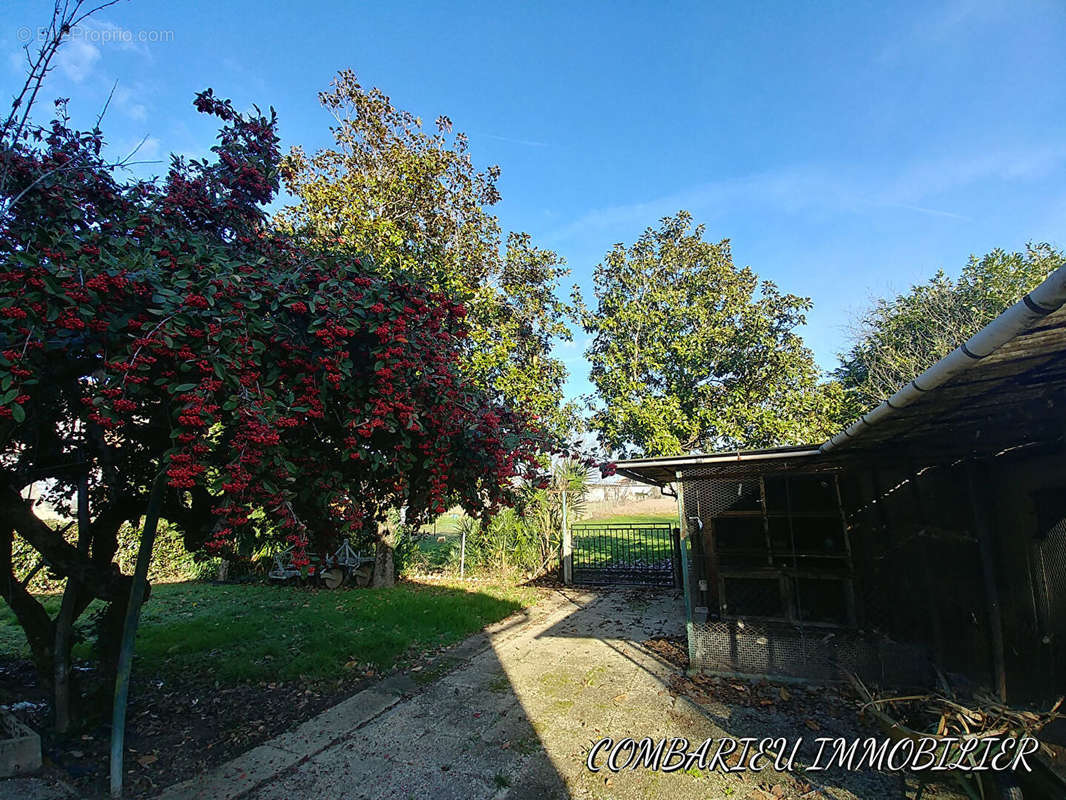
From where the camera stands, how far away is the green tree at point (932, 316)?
37.8 ft

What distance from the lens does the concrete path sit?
281cm

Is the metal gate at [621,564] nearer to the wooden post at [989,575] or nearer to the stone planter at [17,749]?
the wooden post at [989,575]

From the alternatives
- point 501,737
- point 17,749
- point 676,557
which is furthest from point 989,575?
point 17,749

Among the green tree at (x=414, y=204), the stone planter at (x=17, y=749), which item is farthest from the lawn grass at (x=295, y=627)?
the green tree at (x=414, y=204)

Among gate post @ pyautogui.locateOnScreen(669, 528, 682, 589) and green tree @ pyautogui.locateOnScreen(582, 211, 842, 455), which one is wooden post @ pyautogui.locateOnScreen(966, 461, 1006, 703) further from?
green tree @ pyautogui.locateOnScreen(582, 211, 842, 455)

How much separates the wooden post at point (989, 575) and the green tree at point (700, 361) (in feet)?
22.1

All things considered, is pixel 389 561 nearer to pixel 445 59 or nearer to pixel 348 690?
pixel 348 690

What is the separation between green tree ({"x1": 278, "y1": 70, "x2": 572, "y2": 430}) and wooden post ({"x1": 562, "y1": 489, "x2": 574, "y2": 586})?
2246 millimetres

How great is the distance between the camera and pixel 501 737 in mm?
3449

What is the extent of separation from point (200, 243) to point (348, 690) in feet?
13.2

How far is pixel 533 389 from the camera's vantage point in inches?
388

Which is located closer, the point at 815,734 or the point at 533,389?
the point at 815,734

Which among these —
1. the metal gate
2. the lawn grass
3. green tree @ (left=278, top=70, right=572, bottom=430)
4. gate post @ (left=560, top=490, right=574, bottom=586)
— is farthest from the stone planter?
the metal gate

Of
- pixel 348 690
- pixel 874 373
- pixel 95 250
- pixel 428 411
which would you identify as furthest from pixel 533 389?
pixel 874 373
